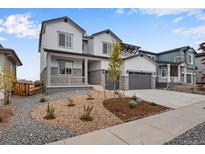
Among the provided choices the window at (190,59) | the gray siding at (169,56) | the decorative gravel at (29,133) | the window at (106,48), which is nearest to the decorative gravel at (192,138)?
the decorative gravel at (29,133)

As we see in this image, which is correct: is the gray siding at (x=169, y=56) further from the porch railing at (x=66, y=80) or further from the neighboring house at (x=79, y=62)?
the porch railing at (x=66, y=80)

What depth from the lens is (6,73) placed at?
11359mm

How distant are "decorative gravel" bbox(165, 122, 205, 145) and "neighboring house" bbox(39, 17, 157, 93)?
1209 centimetres

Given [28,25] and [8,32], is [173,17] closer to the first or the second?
[28,25]

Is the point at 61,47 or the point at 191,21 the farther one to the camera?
the point at 61,47

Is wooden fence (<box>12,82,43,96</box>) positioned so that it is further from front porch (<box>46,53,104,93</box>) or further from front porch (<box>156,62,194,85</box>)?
front porch (<box>156,62,194,85</box>)

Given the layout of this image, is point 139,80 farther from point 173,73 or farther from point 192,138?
point 192,138

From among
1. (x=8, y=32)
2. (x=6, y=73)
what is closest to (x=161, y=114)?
(x=6, y=73)

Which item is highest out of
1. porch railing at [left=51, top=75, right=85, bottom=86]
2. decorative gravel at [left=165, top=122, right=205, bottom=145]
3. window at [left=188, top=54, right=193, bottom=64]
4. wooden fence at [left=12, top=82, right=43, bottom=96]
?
window at [left=188, top=54, right=193, bottom=64]

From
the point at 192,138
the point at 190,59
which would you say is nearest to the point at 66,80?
the point at 192,138

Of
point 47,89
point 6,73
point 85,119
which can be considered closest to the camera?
point 85,119

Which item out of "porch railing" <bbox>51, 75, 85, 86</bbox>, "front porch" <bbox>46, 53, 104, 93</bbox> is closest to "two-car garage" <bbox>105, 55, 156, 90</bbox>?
"front porch" <bbox>46, 53, 104, 93</bbox>

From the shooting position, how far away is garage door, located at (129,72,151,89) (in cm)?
2180
